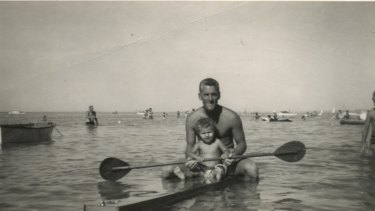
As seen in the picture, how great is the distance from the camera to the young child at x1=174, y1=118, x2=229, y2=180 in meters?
5.62

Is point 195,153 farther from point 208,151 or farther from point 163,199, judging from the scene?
point 163,199

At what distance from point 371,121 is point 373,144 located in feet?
1.31

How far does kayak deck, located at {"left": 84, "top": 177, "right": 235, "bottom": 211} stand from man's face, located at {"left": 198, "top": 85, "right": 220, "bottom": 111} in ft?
3.13

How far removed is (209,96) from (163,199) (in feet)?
5.80

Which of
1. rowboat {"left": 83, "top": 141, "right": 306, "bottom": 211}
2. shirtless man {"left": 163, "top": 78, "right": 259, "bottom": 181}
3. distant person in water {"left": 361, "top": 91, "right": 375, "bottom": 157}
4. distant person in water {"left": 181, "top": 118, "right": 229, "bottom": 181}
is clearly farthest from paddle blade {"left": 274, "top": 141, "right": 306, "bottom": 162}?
distant person in water {"left": 361, "top": 91, "right": 375, "bottom": 157}

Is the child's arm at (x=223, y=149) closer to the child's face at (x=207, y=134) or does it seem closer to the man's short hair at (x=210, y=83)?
the child's face at (x=207, y=134)

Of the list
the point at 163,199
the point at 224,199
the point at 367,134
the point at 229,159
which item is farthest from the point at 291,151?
the point at 163,199

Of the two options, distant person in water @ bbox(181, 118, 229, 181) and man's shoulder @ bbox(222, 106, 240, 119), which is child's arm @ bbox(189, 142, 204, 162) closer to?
distant person in water @ bbox(181, 118, 229, 181)

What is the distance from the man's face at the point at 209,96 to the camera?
5785 millimetres

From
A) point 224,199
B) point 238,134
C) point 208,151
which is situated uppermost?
point 238,134

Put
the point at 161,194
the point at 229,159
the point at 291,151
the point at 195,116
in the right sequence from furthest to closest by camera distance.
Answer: the point at 291,151 → the point at 195,116 → the point at 229,159 → the point at 161,194

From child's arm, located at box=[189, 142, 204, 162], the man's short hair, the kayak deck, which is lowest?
the kayak deck

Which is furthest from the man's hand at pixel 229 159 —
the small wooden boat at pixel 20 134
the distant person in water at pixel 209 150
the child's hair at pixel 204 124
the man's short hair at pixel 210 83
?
the small wooden boat at pixel 20 134

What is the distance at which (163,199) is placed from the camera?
450 cm
